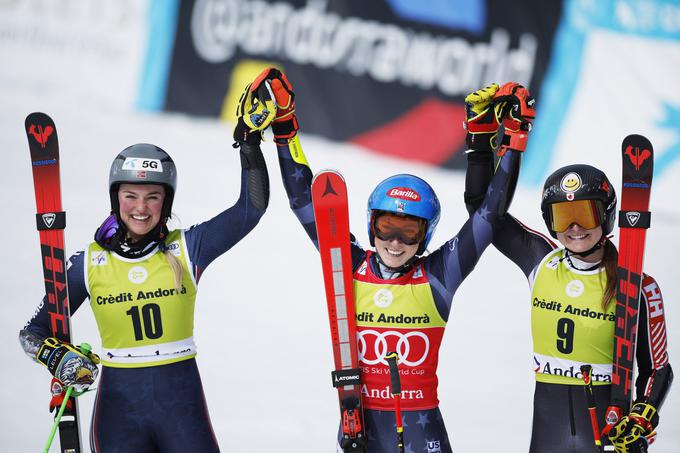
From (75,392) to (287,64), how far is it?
7.60 meters

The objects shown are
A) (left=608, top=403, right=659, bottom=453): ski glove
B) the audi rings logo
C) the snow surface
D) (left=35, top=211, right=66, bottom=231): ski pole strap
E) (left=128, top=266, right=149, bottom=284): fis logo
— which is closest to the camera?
(left=608, top=403, right=659, bottom=453): ski glove

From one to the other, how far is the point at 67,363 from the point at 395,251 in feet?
4.77

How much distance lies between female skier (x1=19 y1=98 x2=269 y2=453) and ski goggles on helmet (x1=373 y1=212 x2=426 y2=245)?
0.54m

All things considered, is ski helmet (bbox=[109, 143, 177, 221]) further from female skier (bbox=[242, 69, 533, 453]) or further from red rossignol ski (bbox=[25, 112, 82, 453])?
female skier (bbox=[242, 69, 533, 453])

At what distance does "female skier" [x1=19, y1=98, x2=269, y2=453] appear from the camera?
396 centimetres

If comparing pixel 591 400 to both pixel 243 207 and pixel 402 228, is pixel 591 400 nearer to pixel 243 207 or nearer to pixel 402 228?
pixel 402 228

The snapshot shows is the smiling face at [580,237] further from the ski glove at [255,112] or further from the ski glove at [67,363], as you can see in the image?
the ski glove at [67,363]

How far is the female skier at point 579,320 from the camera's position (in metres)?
3.84

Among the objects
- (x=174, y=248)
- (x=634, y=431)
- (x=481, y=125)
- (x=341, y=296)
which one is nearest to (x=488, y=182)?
(x=481, y=125)

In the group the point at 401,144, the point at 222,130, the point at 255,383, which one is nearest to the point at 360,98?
the point at 401,144

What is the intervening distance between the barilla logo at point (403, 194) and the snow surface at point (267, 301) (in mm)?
2077

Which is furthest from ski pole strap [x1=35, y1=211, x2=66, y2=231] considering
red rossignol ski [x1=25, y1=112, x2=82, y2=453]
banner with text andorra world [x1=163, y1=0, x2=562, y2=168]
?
banner with text andorra world [x1=163, y1=0, x2=562, y2=168]

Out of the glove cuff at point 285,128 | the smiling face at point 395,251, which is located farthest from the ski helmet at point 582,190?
the glove cuff at point 285,128

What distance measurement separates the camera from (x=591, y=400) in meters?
3.72
